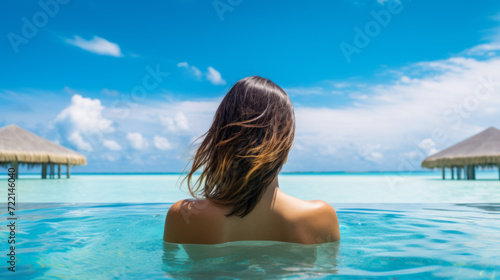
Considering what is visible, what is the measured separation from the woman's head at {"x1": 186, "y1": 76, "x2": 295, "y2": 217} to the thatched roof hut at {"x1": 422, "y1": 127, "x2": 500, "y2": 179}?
1024 inches

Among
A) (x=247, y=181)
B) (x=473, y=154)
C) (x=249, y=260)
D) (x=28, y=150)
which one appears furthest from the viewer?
(x=473, y=154)

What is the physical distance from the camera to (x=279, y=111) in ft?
6.68

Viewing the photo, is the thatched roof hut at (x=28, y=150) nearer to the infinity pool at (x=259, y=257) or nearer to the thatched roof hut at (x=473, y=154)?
the infinity pool at (x=259, y=257)

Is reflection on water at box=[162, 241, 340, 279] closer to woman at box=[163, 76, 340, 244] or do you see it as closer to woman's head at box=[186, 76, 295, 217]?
woman at box=[163, 76, 340, 244]

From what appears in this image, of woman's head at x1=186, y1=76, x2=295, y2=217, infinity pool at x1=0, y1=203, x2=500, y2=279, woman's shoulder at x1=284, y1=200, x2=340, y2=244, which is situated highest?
woman's head at x1=186, y1=76, x2=295, y2=217

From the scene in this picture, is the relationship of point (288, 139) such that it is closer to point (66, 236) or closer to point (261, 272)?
point (261, 272)

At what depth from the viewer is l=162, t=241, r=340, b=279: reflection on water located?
72.2 inches

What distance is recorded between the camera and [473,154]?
78.6 ft

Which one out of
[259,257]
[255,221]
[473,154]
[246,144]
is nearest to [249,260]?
[259,257]

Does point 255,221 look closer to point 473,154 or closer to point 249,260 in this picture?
point 249,260

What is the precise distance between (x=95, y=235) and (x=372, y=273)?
2.58 meters

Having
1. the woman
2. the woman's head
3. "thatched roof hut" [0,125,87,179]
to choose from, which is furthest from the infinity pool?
"thatched roof hut" [0,125,87,179]

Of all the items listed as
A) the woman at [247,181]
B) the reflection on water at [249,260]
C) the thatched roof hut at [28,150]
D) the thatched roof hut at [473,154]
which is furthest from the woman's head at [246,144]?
the thatched roof hut at [473,154]

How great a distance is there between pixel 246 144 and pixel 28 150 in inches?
1043
